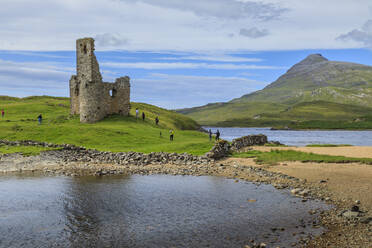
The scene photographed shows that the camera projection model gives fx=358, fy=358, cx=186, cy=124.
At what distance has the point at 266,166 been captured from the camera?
37.1 meters

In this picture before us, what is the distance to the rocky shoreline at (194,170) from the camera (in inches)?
714

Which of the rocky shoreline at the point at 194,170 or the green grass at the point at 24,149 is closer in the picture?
the rocky shoreline at the point at 194,170

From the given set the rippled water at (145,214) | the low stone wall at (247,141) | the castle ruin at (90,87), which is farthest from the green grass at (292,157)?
the castle ruin at (90,87)

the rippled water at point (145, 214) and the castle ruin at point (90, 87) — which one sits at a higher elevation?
the castle ruin at point (90, 87)

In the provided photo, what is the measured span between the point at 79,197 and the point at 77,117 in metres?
49.9

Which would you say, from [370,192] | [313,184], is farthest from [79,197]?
[370,192]

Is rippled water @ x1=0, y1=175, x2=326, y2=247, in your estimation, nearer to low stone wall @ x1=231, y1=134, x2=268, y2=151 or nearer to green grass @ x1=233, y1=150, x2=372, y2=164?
green grass @ x1=233, y1=150, x2=372, y2=164

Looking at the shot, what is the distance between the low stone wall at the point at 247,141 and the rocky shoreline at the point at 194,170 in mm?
8707

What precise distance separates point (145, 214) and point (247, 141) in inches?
1431

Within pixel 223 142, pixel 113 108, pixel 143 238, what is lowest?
pixel 143 238

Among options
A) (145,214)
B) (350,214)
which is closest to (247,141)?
(350,214)

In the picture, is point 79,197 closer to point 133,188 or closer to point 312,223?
point 133,188

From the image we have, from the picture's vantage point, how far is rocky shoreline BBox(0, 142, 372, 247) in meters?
18.1

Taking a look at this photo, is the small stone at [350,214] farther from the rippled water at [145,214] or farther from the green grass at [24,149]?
the green grass at [24,149]
